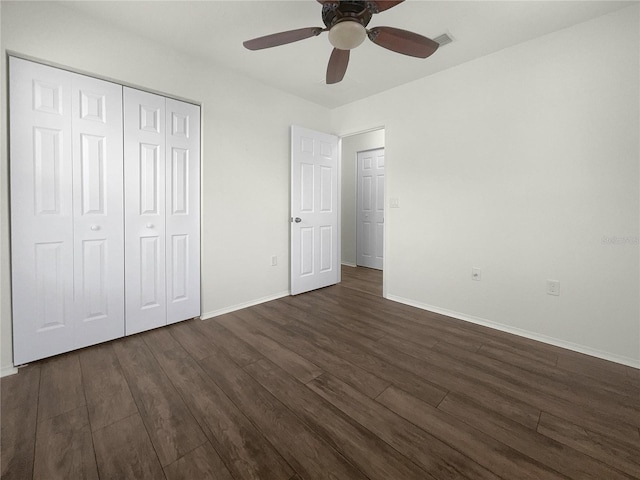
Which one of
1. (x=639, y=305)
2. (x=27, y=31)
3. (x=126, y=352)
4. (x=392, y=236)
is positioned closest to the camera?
(x=27, y=31)

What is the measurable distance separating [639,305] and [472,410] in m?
1.58

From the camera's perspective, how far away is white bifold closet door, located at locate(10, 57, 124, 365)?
1.89 meters

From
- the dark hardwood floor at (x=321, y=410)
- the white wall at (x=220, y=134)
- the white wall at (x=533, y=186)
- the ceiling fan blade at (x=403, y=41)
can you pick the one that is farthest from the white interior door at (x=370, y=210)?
the ceiling fan blade at (x=403, y=41)

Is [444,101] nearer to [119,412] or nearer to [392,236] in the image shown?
[392,236]

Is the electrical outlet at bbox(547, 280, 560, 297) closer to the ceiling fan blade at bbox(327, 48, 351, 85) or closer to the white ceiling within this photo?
the white ceiling

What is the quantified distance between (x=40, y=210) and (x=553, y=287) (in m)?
3.95

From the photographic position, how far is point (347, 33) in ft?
5.36

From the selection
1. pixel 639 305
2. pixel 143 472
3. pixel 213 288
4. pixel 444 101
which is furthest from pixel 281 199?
pixel 639 305

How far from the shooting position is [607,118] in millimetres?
2043

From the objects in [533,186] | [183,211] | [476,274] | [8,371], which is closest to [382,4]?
[533,186]

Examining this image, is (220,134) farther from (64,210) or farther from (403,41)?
(403,41)

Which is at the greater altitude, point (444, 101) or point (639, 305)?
point (444, 101)

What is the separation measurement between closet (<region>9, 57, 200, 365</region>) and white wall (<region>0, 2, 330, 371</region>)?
86mm

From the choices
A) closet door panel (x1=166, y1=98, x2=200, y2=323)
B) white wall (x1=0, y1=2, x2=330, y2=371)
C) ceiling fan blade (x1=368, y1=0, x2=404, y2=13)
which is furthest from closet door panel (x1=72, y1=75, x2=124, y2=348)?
ceiling fan blade (x1=368, y1=0, x2=404, y2=13)
